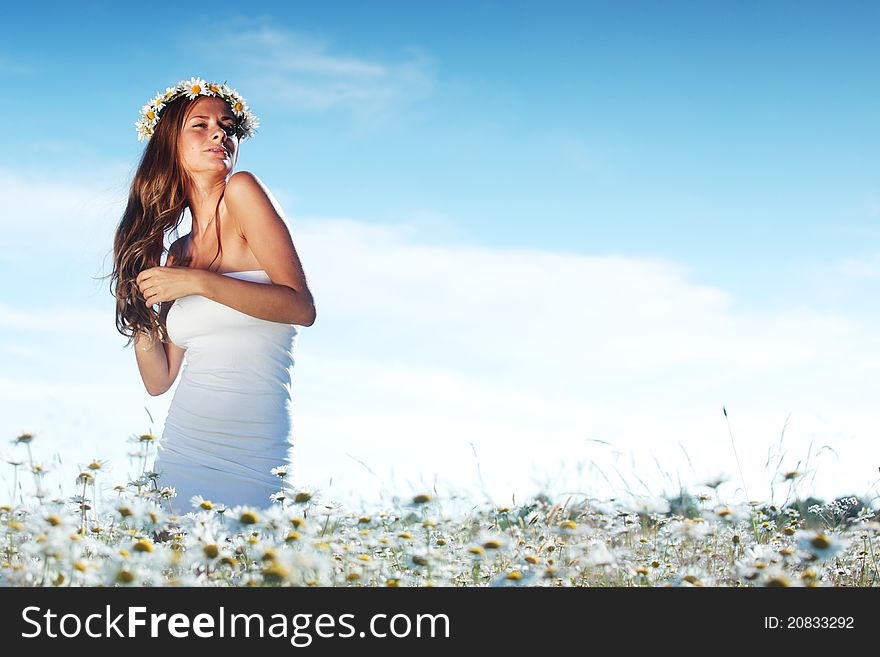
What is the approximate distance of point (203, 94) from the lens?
4594mm

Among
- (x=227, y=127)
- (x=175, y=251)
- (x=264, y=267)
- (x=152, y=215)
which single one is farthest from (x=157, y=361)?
(x=227, y=127)

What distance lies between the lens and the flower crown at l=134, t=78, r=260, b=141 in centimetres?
459

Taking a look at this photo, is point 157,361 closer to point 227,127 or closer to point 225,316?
point 225,316

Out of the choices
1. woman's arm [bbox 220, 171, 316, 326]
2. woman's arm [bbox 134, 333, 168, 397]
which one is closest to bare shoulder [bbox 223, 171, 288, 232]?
woman's arm [bbox 220, 171, 316, 326]

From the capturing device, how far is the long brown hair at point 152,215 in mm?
4562

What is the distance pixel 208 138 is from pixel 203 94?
321 mm

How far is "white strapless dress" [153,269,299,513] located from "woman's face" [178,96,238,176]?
690 millimetres

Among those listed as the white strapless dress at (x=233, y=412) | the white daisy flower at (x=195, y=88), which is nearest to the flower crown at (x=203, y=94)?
the white daisy flower at (x=195, y=88)

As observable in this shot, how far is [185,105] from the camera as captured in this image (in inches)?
179

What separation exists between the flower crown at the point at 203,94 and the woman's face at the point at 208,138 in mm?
67

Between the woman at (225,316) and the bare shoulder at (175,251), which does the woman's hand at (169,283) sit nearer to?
the woman at (225,316)

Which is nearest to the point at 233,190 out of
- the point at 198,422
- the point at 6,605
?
the point at 198,422

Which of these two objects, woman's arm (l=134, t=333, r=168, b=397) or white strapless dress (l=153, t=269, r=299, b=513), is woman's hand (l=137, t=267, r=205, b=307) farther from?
woman's arm (l=134, t=333, r=168, b=397)

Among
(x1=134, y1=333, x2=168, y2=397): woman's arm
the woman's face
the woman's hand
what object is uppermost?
the woman's face
